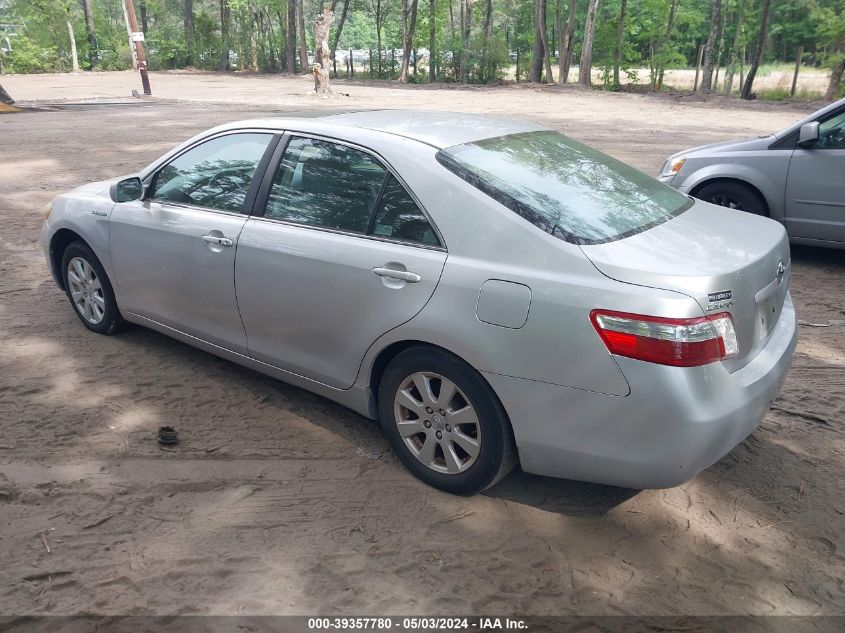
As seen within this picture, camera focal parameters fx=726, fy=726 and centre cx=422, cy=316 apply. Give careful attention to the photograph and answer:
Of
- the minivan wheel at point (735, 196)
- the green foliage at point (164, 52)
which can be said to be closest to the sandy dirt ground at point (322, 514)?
the minivan wheel at point (735, 196)

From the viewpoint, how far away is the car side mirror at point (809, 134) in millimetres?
6238

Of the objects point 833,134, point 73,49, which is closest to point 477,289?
point 833,134

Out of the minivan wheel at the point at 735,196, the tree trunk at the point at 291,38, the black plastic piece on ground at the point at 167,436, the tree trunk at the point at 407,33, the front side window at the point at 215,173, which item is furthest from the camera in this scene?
the tree trunk at the point at 291,38

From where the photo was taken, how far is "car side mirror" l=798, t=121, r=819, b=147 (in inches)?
246

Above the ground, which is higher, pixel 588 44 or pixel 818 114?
pixel 588 44

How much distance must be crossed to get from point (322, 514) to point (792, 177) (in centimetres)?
538

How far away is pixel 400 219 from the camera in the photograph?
3.27 meters

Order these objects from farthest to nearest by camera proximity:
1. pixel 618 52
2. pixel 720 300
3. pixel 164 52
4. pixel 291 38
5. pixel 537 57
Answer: pixel 164 52, pixel 291 38, pixel 537 57, pixel 618 52, pixel 720 300

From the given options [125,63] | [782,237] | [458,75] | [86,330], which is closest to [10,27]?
[125,63]

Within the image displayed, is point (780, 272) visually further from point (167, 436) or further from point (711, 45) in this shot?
point (711, 45)

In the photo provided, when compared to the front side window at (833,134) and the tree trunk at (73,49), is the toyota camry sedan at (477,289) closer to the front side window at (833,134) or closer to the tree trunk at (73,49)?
the front side window at (833,134)

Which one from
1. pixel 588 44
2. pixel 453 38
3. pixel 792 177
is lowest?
pixel 792 177

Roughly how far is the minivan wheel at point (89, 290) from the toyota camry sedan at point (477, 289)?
24.1 inches

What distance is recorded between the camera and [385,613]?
8.56 feet
